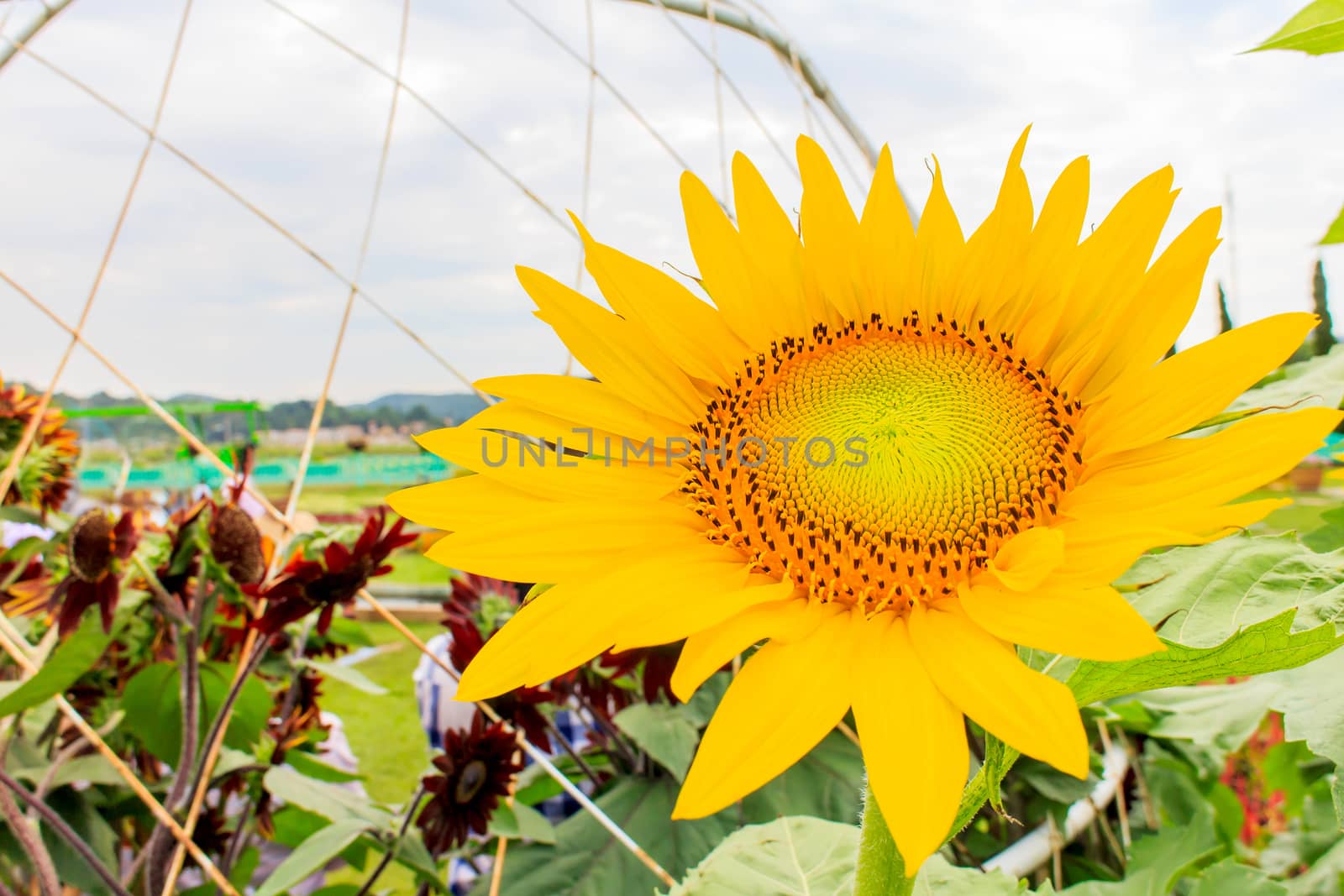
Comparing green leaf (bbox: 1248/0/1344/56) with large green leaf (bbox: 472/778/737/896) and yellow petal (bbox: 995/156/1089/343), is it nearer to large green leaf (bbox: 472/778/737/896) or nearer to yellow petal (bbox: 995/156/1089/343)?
yellow petal (bbox: 995/156/1089/343)

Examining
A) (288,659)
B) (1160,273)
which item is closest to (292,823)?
(288,659)

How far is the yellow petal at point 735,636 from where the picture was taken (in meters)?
0.24

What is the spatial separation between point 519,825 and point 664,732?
4.1 inches

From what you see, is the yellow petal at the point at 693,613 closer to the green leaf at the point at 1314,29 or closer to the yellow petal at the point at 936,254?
the yellow petal at the point at 936,254

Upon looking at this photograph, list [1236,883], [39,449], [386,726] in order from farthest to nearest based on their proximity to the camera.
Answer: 1. [386,726]
2. [39,449]
3. [1236,883]

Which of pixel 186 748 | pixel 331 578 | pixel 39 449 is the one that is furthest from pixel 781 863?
pixel 39 449

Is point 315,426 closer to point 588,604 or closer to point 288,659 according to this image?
point 288,659

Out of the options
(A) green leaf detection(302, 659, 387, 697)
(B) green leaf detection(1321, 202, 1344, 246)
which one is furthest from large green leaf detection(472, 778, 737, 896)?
(B) green leaf detection(1321, 202, 1344, 246)

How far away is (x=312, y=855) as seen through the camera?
0.50 m

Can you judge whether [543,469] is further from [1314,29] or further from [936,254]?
[1314,29]

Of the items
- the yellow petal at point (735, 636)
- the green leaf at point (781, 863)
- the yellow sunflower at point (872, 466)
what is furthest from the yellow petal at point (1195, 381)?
the green leaf at point (781, 863)

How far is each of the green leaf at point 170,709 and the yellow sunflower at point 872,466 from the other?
Result: 417 millimetres

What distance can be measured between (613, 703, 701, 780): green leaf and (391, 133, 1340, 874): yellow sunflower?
1.05ft

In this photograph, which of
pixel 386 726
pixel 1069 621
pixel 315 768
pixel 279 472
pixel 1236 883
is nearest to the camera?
pixel 1069 621
